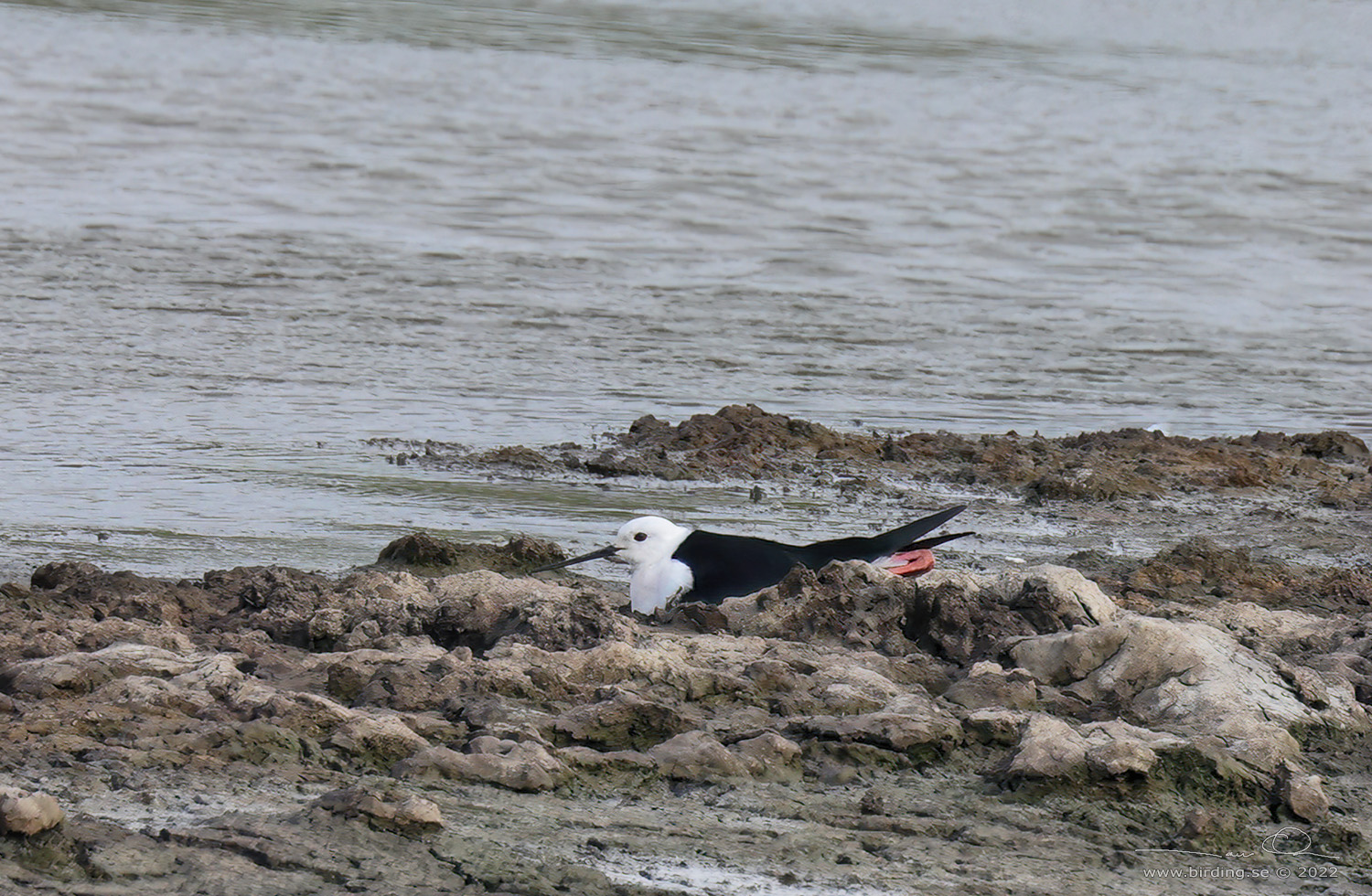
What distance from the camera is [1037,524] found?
7344 millimetres

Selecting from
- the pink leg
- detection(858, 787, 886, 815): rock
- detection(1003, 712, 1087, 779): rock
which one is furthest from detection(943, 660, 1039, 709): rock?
the pink leg

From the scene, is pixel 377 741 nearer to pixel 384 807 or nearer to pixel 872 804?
pixel 384 807

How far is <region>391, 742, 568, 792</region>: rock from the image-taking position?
3.86 meters

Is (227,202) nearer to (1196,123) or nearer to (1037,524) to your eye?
(1037,524)

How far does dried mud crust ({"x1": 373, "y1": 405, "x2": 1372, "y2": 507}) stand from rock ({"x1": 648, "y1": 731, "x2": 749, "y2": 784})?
3838 mm

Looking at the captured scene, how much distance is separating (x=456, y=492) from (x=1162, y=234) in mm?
9311

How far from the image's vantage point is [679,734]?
4164 millimetres

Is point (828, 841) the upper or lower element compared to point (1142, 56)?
lower

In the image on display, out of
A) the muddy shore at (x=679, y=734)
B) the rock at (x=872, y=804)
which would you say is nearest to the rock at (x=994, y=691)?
the muddy shore at (x=679, y=734)

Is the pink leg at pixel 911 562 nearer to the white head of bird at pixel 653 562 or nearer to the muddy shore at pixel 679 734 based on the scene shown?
the muddy shore at pixel 679 734

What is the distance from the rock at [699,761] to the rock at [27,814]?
1.25 m

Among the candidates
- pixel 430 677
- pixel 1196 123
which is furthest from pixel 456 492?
pixel 1196 123
